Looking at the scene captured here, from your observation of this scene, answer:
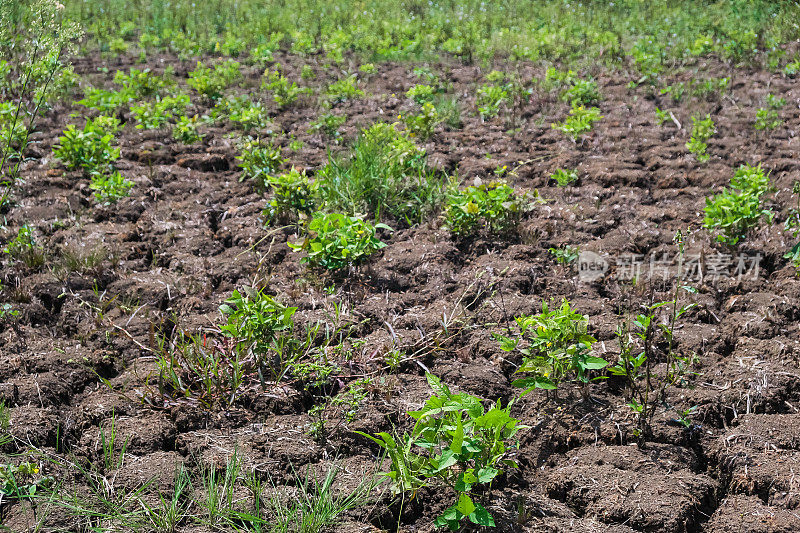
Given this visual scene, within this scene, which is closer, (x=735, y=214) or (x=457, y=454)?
(x=457, y=454)

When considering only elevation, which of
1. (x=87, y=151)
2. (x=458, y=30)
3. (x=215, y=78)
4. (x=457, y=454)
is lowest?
(x=457, y=454)

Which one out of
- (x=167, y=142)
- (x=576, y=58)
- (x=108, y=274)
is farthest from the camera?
(x=576, y=58)

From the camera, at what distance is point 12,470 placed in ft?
8.05

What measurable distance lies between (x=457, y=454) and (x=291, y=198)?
99.6 inches

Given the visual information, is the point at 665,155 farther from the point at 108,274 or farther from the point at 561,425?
the point at 108,274

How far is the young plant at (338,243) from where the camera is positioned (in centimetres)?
373

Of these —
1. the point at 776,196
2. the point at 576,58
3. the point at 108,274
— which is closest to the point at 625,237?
the point at 776,196

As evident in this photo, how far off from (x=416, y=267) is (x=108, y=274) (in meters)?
1.71

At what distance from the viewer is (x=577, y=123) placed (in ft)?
18.4

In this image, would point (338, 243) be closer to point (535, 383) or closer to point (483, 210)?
point (483, 210)

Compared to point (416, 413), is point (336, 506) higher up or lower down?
lower down

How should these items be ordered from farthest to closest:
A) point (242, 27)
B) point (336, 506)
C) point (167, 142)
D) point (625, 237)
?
point (242, 27) → point (167, 142) → point (625, 237) → point (336, 506)

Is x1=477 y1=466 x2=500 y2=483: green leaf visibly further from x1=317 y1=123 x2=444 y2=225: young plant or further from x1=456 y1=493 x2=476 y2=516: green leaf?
x1=317 y1=123 x2=444 y2=225: young plant

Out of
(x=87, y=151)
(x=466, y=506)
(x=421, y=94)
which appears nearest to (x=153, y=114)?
(x=87, y=151)
